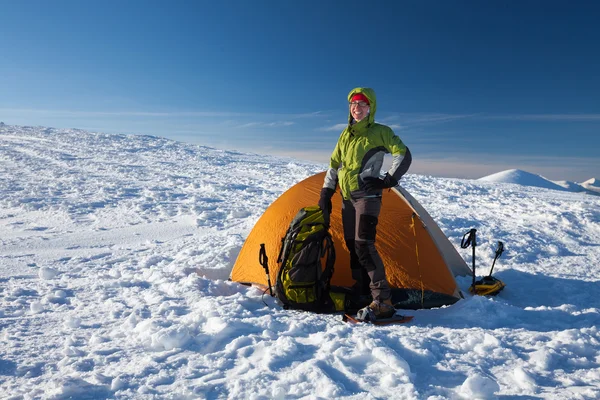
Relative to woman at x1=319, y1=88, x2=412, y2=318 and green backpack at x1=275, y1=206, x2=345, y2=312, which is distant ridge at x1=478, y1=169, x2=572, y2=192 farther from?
green backpack at x1=275, y1=206, x2=345, y2=312

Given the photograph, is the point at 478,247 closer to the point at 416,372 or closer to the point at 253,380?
the point at 416,372

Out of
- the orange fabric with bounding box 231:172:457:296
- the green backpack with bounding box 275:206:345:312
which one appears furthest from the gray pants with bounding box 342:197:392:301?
the orange fabric with bounding box 231:172:457:296

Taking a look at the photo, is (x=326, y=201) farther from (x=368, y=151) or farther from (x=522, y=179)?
(x=522, y=179)

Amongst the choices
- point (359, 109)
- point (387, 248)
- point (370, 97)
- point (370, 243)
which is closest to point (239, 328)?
point (370, 243)

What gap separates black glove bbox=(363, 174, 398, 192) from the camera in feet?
13.4

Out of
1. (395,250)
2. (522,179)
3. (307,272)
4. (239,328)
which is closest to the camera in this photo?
(239,328)

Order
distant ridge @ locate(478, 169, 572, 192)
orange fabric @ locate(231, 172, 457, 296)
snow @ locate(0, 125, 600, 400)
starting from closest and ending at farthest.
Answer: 1. snow @ locate(0, 125, 600, 400)
2. orange fabric @ locate(231, 172, 457, 296)
3. distant ridge @ locate(478, 169, 572, 192)

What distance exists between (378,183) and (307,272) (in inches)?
53.8

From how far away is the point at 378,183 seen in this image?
4176 millimetres

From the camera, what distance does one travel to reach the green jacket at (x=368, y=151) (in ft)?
13.6

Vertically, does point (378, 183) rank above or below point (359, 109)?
below

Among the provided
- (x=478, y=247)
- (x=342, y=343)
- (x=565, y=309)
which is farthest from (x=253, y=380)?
(x=478, y=247)

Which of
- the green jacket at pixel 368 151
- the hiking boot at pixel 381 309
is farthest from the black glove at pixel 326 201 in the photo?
the hiking boot at pixel 381 309

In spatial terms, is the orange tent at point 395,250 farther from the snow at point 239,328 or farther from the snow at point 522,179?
the snow at point 522,179
